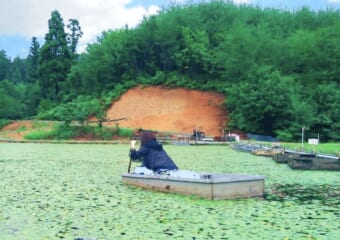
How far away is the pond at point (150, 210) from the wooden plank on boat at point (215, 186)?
1.03 feet

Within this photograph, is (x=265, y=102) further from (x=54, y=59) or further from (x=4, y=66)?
(x=4, y=66)

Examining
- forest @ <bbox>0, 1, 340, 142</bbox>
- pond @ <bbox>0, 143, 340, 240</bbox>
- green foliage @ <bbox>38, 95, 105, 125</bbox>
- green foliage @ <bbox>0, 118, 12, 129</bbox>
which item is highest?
forest @ <bbox>0, 1, 340, 142</bbox>

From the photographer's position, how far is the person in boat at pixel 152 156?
17.3 meters

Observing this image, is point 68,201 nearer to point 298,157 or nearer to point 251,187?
point 251,187

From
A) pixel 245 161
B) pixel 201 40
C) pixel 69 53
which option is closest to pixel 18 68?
pixel 69 53

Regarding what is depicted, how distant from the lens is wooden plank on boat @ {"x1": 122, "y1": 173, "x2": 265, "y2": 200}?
14723 mm

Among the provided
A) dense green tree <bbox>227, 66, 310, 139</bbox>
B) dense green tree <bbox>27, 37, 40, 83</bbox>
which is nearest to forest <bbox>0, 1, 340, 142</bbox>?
dense green tree <bbox>227, 66, 310, 139</bbox>

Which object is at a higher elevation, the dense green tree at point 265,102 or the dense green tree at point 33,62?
the dense green tree at point 33,62

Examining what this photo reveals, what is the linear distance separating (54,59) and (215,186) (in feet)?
194

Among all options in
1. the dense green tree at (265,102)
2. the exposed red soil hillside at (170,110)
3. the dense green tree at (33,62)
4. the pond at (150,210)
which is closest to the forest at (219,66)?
the dense green tree at (265,102)

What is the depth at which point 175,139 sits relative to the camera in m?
46.0

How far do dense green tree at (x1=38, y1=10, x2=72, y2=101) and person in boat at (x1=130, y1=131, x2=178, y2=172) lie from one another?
5361 centimetres

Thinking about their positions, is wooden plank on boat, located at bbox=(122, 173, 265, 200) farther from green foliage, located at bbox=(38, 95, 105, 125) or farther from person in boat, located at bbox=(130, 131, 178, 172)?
green foliage, located at bbox=(38, 95, 105, 125)

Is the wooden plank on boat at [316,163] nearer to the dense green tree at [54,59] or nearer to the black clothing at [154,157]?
the black clothing at [154,157]
